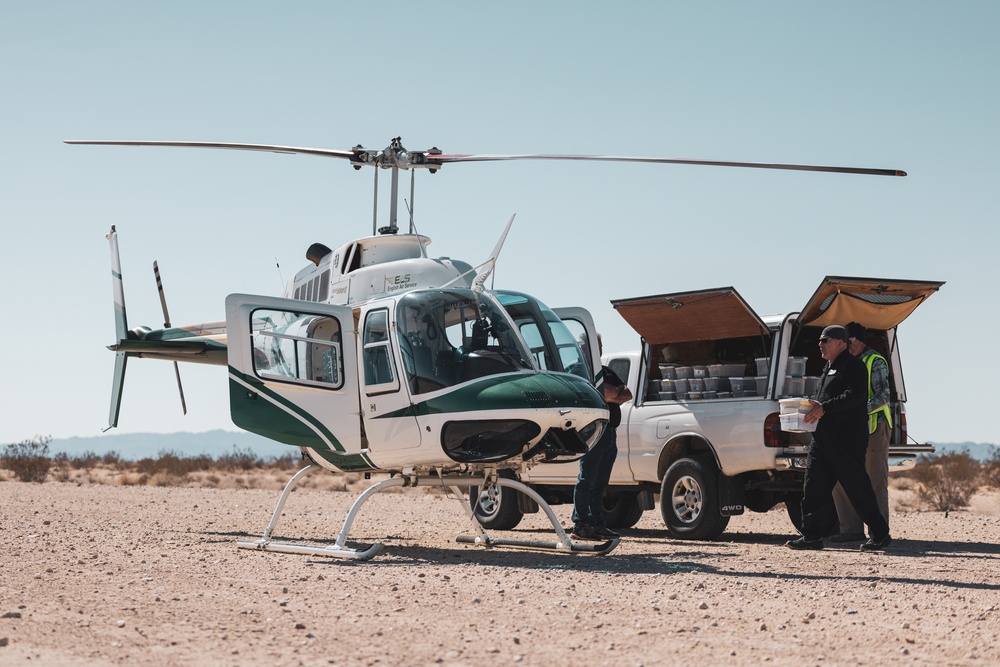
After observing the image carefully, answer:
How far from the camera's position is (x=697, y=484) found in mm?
12031

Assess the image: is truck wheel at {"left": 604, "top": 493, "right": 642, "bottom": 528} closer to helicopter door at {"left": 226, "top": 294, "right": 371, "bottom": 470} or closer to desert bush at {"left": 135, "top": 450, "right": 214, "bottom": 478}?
helicopter door at {"left": 226, "top": 294, "right": 371, "bottom": 470}

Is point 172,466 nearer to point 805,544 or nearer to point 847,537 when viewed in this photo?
point 847,537

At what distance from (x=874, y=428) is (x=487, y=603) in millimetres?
5557

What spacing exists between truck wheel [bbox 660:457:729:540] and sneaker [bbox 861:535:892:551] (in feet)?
6.03

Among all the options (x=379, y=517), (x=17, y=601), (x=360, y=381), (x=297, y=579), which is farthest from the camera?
(x=379, y=517)

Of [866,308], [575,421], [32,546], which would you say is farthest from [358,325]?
[866,308]

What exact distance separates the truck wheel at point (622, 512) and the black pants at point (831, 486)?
3.61 m

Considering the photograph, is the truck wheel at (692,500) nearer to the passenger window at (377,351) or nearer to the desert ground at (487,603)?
the desert ground at (487,603)

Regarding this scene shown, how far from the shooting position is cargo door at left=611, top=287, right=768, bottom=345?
11891 millimetres

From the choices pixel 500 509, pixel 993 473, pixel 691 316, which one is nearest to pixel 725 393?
pixel 691 316

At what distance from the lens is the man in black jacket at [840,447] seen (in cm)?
1018

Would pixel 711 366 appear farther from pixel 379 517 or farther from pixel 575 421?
pixel 379 517

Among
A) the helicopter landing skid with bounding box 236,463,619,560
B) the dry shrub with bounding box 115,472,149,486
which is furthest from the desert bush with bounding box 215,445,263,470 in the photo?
the helicopter landing skid with bounding box 236,463,619,560

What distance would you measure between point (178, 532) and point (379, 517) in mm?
4009
